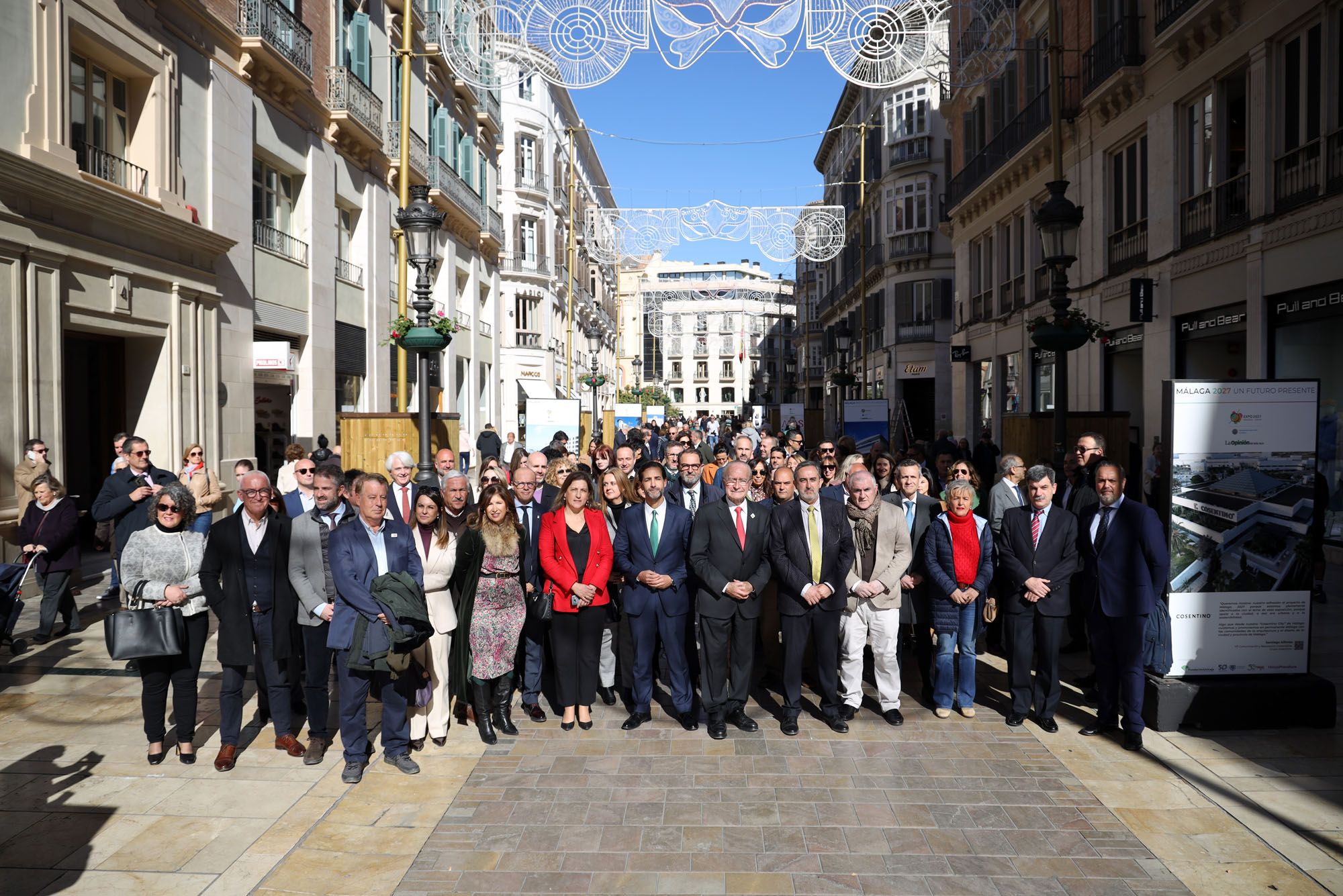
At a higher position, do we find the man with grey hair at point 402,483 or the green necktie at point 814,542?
the man with grey hair at point 402,483

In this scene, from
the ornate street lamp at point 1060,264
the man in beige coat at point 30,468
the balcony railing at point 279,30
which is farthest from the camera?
the balcony railing at point 279,30

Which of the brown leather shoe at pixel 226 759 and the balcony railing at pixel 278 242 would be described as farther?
the balcony railing at pixel 278 242

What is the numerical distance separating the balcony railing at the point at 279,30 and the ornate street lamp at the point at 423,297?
27.1 feet

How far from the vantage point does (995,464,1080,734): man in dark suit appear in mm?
6785

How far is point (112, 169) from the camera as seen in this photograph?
1341cm

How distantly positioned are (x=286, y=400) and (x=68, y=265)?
752cm

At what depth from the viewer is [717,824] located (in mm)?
5160

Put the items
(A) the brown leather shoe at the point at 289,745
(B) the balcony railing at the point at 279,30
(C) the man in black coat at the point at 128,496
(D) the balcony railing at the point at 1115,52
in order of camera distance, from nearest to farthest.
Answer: (A) the brown leather shoe at the point at 289,745 < (C) the man in black coat at the point at 128,496 < (B) the balcony railing at the point at 279,30 < (D) the balcony railing at the point at 1115,52

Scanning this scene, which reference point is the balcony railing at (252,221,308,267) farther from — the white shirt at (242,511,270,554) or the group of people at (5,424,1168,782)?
the white shirt at (242,511,270,554)

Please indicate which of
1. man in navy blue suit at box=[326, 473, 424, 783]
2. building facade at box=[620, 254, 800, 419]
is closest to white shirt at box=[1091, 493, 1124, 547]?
man in navy blue suit at box=[326, 473, 424, 783]

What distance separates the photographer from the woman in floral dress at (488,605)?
6648 mm

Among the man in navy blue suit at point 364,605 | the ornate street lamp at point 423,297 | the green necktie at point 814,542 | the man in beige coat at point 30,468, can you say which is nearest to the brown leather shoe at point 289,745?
the man in navy blue suit at point 364,605

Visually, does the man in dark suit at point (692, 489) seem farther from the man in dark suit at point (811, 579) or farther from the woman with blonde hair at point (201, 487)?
the woman with blonde hair at point (201, 487)

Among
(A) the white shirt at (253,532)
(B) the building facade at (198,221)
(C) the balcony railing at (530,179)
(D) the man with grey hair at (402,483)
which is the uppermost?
(C) the balcony railing at (530,179)
